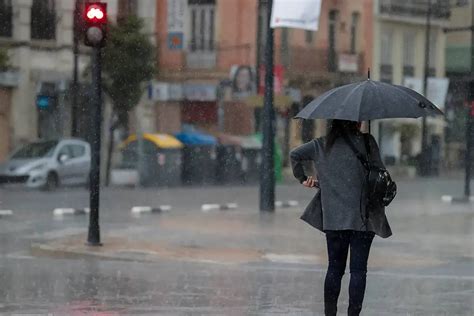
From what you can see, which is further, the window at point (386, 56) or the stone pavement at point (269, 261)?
the window at point (386, 56)

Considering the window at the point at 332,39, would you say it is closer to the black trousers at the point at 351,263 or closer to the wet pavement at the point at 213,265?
the wet pavement at the point at 213,265

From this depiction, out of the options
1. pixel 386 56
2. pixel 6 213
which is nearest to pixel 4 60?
pixel 6 213

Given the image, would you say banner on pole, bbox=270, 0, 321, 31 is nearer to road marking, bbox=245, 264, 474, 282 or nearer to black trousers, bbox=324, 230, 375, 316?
road marking, bbox=245, 264, 474, 282

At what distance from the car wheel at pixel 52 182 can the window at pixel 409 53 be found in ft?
81.1

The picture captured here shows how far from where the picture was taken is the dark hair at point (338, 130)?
940 centimetres

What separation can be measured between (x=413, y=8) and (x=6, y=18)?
2297 centimetres

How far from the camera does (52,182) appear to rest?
35531 mm

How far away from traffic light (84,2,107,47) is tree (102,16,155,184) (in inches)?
962

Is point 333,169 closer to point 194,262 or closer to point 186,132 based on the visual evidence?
point 194,262

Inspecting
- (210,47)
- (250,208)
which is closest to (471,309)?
(250,208)

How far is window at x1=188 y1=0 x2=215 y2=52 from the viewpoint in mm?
46688

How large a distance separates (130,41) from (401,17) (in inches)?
719

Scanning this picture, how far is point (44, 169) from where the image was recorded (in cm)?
3519

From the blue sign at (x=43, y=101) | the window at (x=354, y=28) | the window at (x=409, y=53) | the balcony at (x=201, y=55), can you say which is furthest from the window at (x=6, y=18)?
the window at (x=409, y=53)
